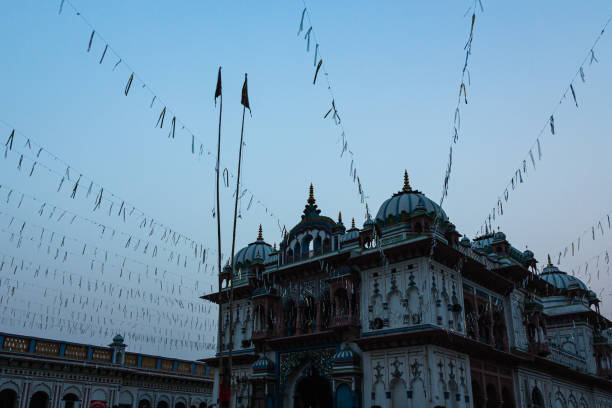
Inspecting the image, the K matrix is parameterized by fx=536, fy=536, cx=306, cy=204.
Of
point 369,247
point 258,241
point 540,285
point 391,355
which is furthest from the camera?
point 258,241

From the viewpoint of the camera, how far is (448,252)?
25156mm

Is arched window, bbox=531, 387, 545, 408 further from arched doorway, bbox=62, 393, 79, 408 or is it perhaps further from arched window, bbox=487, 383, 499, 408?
arched doorway, bbox=62, 393, 79, 408

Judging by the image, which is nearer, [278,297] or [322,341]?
[322,341]

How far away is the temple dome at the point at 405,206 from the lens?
27797mm

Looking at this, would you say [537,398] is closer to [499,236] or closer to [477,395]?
[477,395]

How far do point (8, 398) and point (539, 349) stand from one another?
30.9 metres

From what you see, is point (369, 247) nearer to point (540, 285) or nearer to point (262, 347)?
point (262, 347)

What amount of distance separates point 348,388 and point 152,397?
2078 cm

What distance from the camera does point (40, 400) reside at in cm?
3250

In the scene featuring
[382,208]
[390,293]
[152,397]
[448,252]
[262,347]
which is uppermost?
[382,208]

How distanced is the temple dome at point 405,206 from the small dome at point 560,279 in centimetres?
2195

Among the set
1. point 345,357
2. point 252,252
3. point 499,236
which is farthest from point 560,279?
point 345,357

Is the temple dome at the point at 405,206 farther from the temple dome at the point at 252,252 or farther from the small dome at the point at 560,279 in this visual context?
the small dome at the point at 560,279

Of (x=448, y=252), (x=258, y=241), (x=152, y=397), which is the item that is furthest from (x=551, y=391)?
(x=152, y=397)
